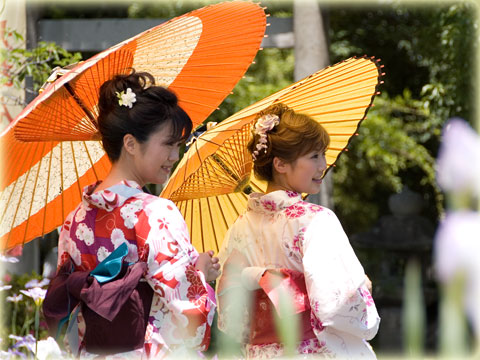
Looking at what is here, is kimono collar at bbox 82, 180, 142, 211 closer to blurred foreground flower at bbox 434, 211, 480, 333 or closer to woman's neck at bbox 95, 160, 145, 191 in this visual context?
woman's neck at bbox 95, 160, 145, 191

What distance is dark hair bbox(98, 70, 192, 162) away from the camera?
201cm

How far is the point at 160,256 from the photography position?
6.13 ft

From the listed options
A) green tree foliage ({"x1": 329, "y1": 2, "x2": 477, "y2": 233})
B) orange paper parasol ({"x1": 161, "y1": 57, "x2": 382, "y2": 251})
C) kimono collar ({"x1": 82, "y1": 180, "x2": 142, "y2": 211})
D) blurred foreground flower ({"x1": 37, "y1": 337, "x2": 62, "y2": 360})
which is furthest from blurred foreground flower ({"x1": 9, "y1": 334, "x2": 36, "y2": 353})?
green tree foliage ({"x1": 329, "y1": 2, "x2": 477, "y2": 233})

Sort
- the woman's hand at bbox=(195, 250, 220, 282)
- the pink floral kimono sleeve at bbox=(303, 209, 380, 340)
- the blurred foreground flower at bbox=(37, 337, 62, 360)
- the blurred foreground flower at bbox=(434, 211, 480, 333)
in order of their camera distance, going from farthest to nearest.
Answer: the blurred foreground flower at bbox=(37, 337, 62, 360)
the pink floral kimono sleeve at bbox=(303, 209, 380, 340)
the woman's hand at bbox=(195, 250, 220, 282)
the blurred foreground flower at bbox=(434, 211, 480, 333)

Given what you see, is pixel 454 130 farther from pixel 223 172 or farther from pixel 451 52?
pixel 451 52

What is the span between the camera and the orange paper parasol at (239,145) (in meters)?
2.50

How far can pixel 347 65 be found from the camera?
8.48 feet

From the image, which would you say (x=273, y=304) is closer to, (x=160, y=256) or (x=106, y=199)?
(x=160, y=256)

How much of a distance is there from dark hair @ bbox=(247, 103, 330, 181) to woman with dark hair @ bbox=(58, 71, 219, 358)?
1.39ft

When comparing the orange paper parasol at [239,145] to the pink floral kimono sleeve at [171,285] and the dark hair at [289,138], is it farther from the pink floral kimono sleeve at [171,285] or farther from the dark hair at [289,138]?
the pink floral kimono sleeve at [171,285]

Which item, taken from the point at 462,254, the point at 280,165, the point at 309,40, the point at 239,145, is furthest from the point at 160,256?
the point at 309,40

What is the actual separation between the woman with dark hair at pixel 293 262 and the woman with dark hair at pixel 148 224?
8.5 inches

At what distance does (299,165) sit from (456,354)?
173 centimetres

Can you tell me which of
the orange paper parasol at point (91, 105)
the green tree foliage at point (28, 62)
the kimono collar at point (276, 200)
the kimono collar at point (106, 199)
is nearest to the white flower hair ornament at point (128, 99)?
the orange paper parasol at point (91, 105)
